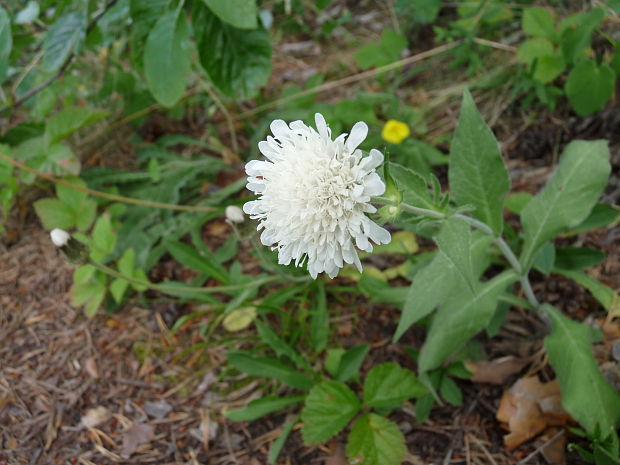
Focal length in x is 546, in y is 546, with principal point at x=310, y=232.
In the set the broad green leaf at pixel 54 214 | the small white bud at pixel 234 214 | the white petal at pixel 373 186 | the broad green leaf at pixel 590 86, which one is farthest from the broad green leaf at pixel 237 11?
the broad green leaf at pixel 590 86

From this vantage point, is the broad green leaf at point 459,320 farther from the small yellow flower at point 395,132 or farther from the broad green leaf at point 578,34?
the broad green leaf at point 578,34

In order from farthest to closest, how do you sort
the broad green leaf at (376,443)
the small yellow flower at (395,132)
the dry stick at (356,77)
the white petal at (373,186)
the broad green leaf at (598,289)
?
the dry stick at (356,77) < the small yellow flower at (395,132) < the broad green leaf at (598,289) < the broad green leaf at (376,443) < the white petal at (373,186)

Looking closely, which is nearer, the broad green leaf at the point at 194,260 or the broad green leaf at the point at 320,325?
the broad green leaf at the point at 320,325

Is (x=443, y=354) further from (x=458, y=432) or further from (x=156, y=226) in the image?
(x=156, y=226)

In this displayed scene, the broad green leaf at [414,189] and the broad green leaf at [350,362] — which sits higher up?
the broad green leaf at [414,189]

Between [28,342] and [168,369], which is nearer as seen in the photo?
[168,369]

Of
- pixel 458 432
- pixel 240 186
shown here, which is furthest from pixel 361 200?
pixel 240 186

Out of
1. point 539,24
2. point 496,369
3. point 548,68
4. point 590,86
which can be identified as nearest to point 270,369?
point 496,369
